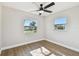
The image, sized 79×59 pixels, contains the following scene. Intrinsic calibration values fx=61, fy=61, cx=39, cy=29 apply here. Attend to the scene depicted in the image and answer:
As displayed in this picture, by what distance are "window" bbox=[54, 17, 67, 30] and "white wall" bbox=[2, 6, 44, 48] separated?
1.63 meters

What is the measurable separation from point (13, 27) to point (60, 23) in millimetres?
2643

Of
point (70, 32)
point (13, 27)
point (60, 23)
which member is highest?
point (60, 23)

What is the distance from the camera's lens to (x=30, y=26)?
388cm

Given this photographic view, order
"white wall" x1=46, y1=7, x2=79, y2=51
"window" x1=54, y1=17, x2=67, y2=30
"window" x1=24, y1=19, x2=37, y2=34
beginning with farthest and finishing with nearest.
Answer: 1. "window" x1=24, y1=19, x2=37, y2=34
2. "window" x1=54, y1=17, x2=67, y2=30
3. "white wall" x1=46, y1=7, x2=79, y2=51

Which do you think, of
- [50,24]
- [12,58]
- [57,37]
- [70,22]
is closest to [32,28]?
[50,24]

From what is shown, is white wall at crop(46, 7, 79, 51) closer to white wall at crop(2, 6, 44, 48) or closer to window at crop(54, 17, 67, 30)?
window at crop(54, 17, 67, 30)

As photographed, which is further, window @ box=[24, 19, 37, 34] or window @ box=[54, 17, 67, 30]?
window @ box=[24, 19, 37, 34]

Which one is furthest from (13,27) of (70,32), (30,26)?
(70,32)

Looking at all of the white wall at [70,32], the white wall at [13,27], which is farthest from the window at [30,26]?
the white wall at [70,32]

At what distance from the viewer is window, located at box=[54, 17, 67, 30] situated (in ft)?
11.0

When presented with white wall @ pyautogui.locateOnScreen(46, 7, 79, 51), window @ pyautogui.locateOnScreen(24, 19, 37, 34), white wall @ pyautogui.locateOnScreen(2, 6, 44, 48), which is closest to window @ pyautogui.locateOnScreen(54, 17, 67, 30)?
white wall @ pyautogui.locateOnScreen(46, 7, 79, 51)

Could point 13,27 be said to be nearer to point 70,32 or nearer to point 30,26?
point 30,26

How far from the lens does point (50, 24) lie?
439cm

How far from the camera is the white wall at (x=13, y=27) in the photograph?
2953 mm
